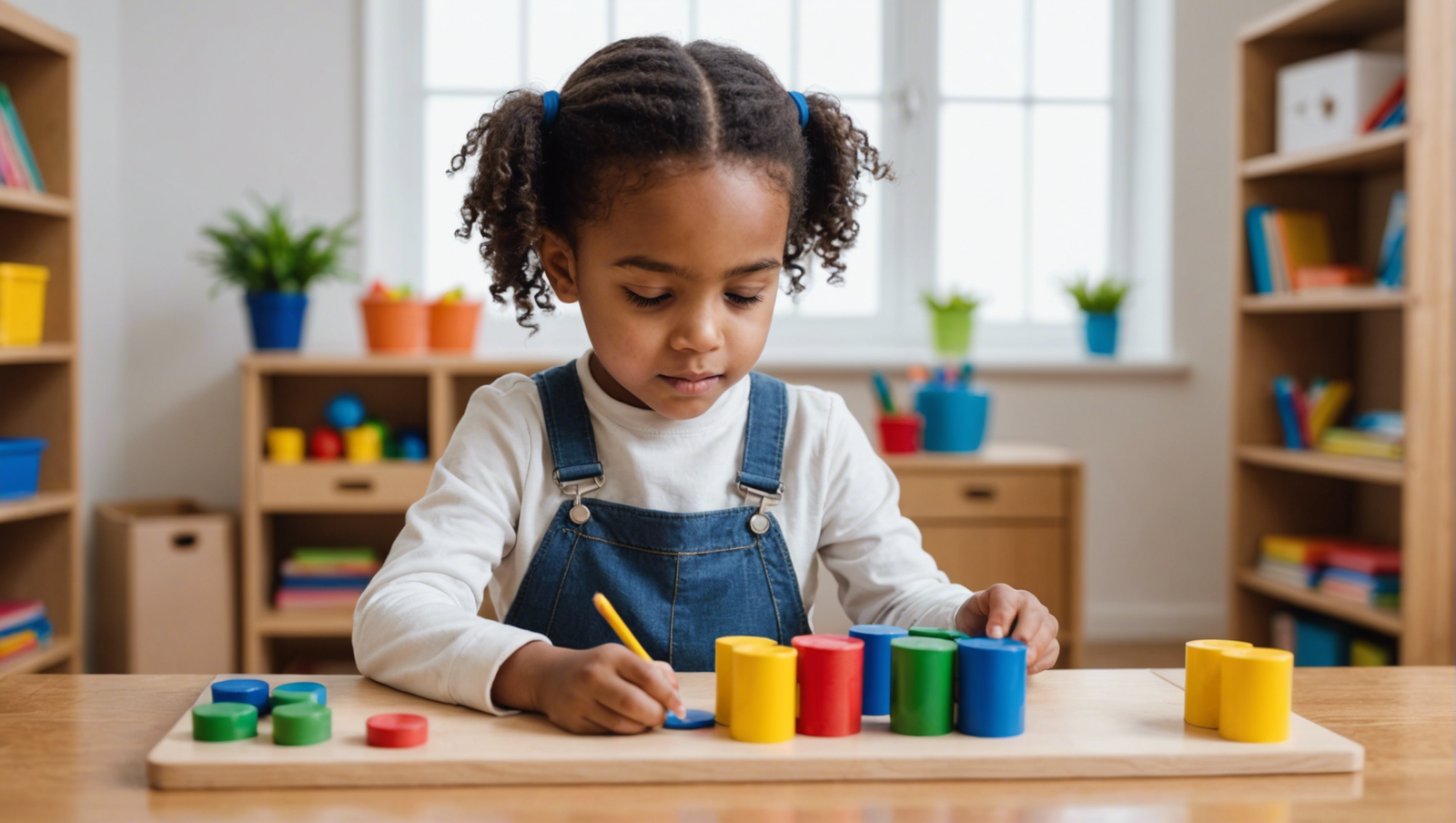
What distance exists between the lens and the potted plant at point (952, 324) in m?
3.08

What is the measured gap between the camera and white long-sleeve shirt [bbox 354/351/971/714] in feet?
3.30

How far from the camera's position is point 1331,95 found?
256cm

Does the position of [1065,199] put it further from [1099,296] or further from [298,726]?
[298,726]

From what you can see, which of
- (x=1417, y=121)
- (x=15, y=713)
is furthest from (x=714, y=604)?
(x=1417, y=121)

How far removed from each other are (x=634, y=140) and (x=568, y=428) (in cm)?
27

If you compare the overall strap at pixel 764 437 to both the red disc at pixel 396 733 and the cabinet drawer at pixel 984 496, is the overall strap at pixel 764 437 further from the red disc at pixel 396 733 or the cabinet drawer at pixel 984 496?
the cabinet drawer at pixel 984 496

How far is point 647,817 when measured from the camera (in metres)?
0.64

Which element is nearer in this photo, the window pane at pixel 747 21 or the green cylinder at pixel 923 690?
the green cylinder at pixel 923 690

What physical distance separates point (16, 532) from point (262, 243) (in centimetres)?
78

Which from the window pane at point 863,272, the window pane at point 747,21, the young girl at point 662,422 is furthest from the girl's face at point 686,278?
the window pane at point 747,21

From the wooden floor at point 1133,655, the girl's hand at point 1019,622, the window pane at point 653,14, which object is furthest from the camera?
the window pane at point 653,14

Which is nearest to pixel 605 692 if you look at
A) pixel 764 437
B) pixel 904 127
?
pixel 764 437

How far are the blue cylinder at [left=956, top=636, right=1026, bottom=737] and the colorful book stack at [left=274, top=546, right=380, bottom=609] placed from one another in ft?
7.35

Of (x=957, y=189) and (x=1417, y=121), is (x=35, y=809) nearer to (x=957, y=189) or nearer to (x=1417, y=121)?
(x=1417, y=121)
